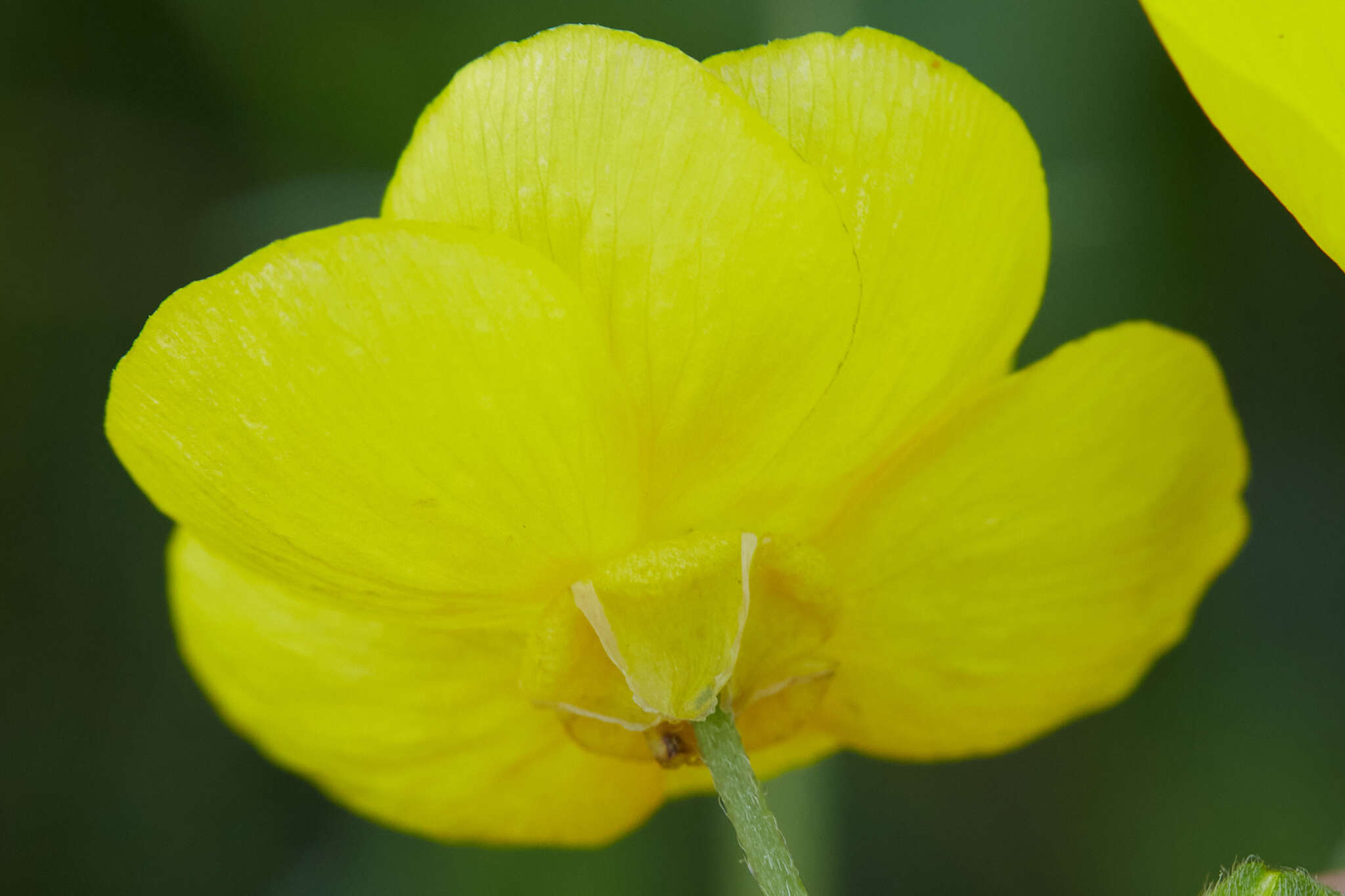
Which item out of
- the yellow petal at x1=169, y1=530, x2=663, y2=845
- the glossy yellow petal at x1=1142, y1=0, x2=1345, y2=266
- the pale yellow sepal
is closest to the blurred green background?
the yellow petal at x1=169, y1=530, x2=663, y2=845

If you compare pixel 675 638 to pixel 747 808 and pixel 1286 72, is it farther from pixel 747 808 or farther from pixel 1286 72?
pixel 1286 72

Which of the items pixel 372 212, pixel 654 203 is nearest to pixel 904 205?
pixel 654 203

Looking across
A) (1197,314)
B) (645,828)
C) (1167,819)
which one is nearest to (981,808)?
(1167,819)

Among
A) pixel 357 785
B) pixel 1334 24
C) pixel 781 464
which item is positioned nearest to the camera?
pixel 1334 24

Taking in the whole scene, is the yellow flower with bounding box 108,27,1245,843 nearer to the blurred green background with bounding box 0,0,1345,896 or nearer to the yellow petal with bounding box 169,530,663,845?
the yellow petal with bounding box 169,530,663,845

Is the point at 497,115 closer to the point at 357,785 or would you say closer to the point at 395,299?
the point at 395,299
